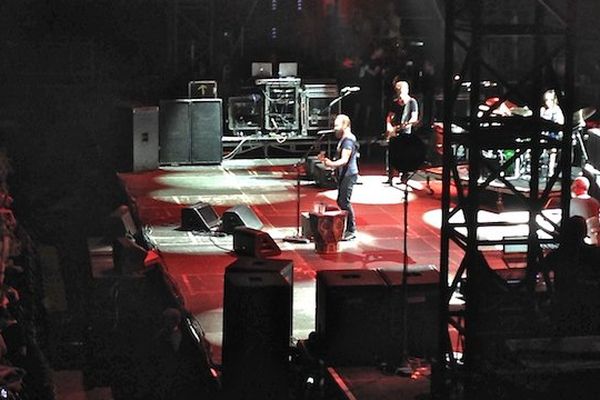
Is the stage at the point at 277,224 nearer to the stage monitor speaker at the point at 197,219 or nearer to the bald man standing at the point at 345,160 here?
the stage monitor speaker at the point at 197,219

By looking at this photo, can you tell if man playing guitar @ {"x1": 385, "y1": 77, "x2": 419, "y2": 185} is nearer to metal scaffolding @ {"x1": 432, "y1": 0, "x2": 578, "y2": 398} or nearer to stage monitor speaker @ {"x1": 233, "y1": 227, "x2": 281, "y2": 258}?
stage monitor speaker @ {"x1": 233, "y1": 227, "x2": 281, "y2": 258}

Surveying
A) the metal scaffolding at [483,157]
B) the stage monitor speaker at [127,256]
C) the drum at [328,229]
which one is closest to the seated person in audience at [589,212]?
the drum at [328,229]

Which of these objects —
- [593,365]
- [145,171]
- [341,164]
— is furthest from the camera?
[145,171]

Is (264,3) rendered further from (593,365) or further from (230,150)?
(593,365)

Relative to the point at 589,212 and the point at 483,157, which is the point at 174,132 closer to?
the point at 589,212

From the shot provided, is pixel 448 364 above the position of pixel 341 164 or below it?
below

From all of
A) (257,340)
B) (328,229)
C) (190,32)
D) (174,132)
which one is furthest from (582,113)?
(257,340)

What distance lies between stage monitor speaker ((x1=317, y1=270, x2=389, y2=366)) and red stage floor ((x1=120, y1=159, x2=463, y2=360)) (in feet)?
3.89

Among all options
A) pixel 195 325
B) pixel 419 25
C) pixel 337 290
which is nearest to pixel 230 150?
pixel 419 25

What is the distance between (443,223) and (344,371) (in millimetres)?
1560

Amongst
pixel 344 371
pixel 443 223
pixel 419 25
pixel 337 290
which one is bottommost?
pixel 344 371

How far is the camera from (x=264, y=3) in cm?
2267

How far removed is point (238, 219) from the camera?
14.5 metres

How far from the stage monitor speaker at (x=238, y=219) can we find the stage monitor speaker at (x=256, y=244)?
96cm
